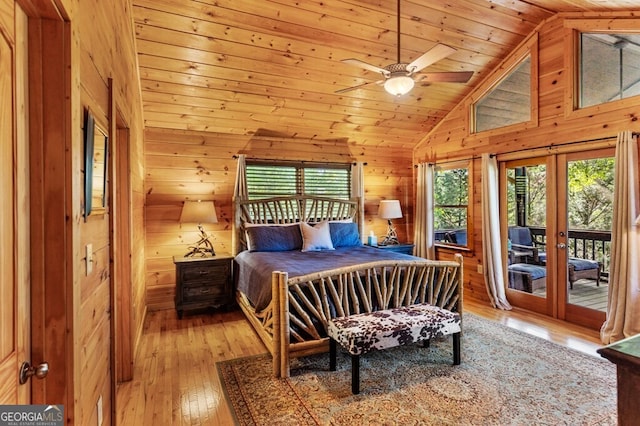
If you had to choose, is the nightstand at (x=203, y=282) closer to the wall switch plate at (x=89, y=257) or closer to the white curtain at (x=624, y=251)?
the wall switch plate at (x=89, y=257)

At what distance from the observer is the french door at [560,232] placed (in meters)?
3.67

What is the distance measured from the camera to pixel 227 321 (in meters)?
4.16

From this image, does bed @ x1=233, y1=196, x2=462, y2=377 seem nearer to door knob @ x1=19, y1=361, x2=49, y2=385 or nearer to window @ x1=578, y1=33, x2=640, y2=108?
door knob @ x1=19, y1=361, x2=49, y2=385

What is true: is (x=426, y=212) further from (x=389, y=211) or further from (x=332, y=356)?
(x=332, y=356)

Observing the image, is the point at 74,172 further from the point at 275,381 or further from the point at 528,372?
the point at 528,372

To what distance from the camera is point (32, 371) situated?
42.4 inches

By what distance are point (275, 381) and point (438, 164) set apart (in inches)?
167

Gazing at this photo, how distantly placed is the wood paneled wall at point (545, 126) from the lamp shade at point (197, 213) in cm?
363

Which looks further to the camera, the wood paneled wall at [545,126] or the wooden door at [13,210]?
the wood paneled wall at [545,126]

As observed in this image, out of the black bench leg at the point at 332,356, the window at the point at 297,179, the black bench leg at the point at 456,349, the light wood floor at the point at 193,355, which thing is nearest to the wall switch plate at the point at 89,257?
the light wood floor at the point at 193,355

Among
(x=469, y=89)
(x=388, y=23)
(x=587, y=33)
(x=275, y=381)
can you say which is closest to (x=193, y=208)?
(x=275, y=381)

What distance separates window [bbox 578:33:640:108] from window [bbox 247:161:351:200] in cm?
312

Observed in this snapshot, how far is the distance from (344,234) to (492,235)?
6.43 ft

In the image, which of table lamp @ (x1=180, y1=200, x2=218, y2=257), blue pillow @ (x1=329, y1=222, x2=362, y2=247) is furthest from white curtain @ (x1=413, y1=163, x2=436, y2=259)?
table lamp @ (x1=180, y1=200, x2=218, y2=257)
